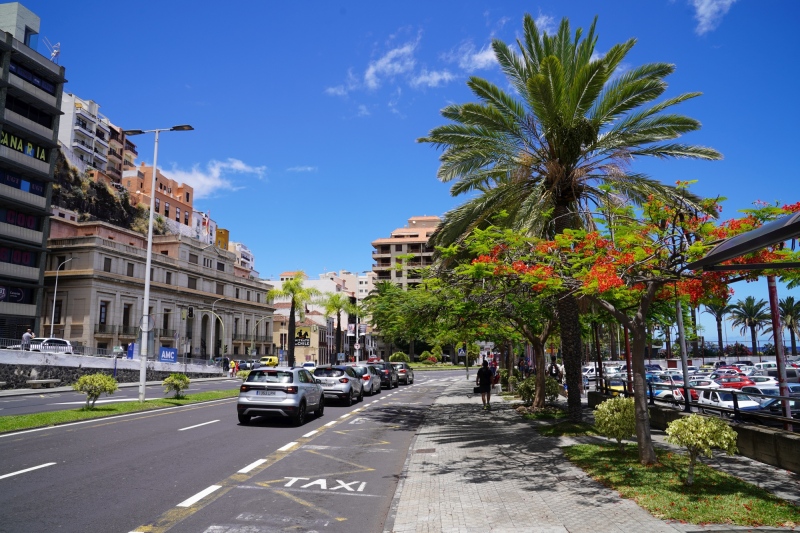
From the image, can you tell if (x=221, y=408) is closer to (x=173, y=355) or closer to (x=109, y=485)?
(x=109, y=485)

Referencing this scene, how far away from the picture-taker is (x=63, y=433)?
13008mm

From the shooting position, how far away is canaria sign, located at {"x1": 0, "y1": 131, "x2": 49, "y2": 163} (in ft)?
153

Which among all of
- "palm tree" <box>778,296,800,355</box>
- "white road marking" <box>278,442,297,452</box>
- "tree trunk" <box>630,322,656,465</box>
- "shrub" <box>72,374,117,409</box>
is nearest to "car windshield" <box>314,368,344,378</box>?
"shrub" <box>72,374,117,409</box>

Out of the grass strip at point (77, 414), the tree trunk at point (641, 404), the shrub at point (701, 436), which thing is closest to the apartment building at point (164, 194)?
the grass strip at point (77, 414)

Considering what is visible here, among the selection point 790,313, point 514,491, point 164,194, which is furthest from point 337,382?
point 164,194

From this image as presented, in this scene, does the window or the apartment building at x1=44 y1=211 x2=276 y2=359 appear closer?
the apartment building at x1=44 y1=211 x2=276 y2=359

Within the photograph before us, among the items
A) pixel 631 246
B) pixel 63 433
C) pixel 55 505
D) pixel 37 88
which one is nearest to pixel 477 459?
pixel 631 246

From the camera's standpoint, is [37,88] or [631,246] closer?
[631,246]

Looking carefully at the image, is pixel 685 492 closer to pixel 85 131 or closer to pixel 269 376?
pixel 269 376

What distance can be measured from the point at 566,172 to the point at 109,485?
1202cm

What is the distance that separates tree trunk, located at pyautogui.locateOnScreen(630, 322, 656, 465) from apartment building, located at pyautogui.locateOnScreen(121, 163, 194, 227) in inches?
3585

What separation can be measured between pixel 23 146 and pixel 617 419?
180 feet

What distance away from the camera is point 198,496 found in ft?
24.9

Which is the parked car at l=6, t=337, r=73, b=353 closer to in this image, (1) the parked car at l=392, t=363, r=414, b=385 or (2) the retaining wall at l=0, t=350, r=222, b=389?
(2) the retaining wall at l=0, t=350, r=222, b=389
